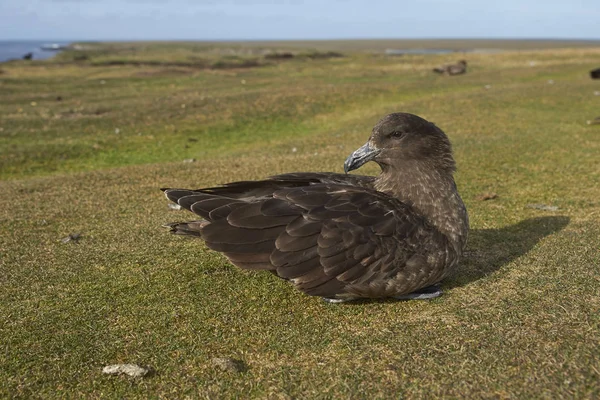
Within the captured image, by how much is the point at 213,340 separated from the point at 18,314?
184cm

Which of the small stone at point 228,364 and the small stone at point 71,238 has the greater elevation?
the small stone at point 71,238

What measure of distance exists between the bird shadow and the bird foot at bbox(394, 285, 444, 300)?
246 millimetres

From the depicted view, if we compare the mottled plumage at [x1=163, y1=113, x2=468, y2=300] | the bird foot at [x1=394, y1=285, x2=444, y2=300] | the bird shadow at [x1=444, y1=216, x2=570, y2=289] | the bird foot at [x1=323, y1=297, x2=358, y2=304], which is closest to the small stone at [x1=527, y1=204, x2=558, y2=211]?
the bird shadow at [x1=444, y1=216, x2=570, y2=289]

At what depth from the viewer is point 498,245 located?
645 cm

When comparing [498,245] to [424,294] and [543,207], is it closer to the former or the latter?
[424,294]

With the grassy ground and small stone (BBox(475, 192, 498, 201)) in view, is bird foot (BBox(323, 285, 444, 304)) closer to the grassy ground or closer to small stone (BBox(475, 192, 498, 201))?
the grassy ground

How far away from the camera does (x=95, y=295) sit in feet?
17.1

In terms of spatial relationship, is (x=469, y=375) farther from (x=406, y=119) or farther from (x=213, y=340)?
(x=406, y=119)

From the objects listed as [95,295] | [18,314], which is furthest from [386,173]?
[18,314]

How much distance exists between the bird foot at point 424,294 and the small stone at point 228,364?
159 cm

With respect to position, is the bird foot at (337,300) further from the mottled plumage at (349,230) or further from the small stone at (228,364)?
the small stone at (228,364)

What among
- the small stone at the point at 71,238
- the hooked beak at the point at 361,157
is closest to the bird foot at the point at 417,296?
the hooked beak at the point at 361,157

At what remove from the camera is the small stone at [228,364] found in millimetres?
3908

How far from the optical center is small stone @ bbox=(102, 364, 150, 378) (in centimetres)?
386
